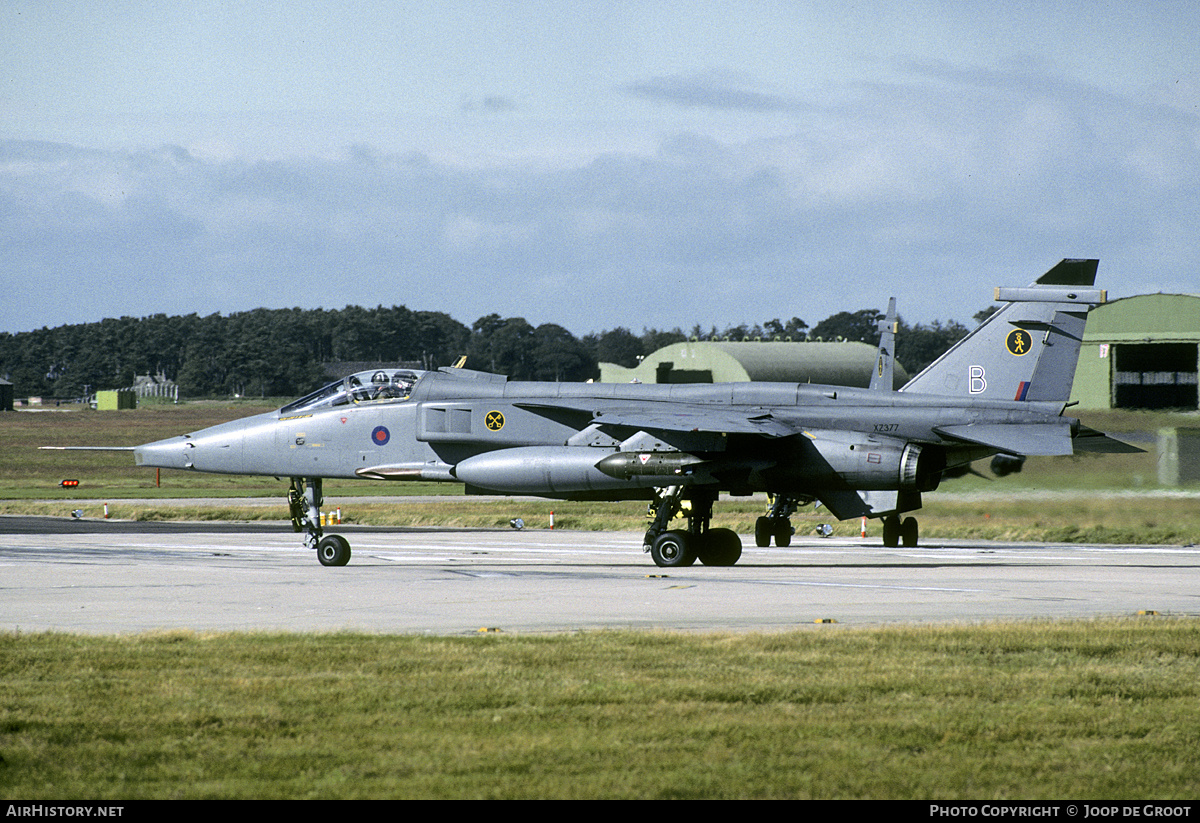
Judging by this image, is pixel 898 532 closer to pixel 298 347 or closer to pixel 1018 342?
pixel 1018 342

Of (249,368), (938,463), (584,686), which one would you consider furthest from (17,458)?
(584,686)

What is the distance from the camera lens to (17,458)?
68.8 meters

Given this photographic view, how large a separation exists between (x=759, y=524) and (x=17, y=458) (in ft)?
177

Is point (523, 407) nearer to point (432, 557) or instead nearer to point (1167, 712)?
point (432, 557)

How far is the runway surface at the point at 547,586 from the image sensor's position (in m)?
13.6

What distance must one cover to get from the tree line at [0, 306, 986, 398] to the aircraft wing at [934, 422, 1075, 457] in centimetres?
8382

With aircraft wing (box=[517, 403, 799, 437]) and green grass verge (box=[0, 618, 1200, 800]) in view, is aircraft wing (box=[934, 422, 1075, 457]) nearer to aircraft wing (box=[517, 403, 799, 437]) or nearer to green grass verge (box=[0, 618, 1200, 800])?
aircraft wing (box=[517, 403, 799, 437])

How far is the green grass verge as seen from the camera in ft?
21.7

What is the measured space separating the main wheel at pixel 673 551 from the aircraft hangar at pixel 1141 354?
37295 millimetres

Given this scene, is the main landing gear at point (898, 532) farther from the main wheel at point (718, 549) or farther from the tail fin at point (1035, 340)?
the main wheel at point (718, 549)

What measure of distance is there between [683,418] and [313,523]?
→ 6.43 m

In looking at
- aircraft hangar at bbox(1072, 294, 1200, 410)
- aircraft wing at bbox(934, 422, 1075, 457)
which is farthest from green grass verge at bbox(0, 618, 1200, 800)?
aircraft hangar at bbox(1072, 294, 1200, 410)

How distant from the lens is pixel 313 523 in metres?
21.7

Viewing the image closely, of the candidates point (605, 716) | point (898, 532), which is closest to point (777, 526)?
point (898, 532)
